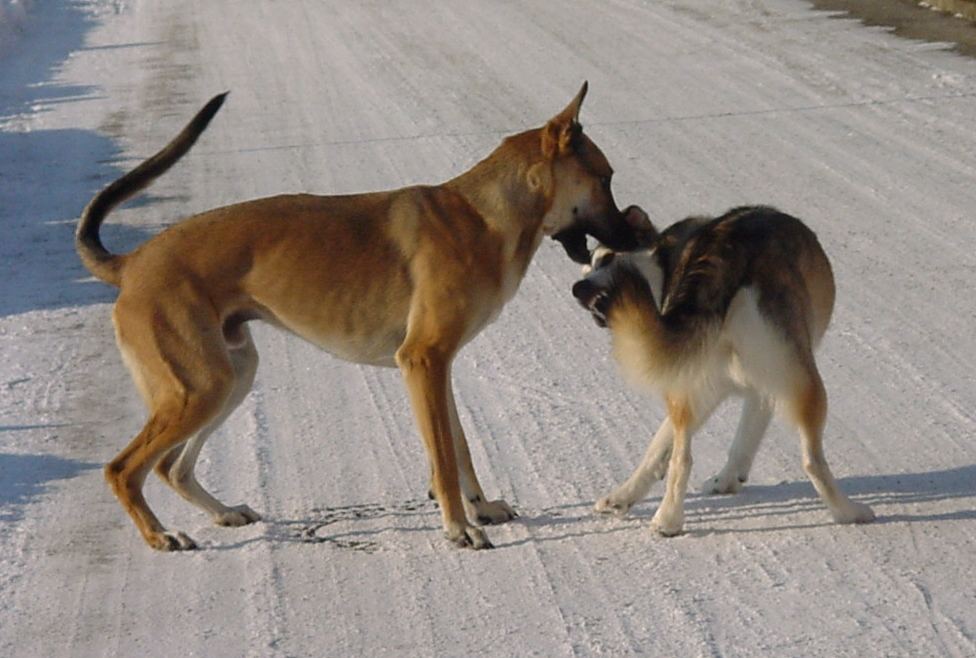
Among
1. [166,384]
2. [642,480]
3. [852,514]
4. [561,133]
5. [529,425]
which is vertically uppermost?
[561,133]

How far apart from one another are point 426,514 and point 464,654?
1.32m

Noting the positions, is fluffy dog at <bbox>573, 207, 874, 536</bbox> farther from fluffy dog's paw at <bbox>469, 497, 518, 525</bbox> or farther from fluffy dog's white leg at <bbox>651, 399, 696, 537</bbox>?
fluffy dog's paw at <bbox>469, 497, 518, 525</bbox>

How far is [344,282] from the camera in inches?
243

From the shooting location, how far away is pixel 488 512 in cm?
618

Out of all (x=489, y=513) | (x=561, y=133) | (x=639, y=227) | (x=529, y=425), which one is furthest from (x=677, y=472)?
(x=529, y=425)

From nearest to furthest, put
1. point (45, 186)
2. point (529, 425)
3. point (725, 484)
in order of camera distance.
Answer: point (725, 484)
point (529, 425)
point (45, 186)

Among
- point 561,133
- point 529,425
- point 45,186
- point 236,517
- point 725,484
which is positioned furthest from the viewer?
point 45,186

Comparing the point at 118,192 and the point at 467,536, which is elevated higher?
the point at 118,192

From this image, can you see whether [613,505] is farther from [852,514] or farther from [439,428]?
[852,514]

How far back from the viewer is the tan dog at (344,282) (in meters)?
5.94

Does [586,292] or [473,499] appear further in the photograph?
[473,499]

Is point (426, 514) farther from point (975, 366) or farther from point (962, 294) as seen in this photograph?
point (962, 294)

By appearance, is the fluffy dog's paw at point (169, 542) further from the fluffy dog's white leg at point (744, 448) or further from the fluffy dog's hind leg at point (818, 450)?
the fluffy dog's hind leg at point (818, 450)

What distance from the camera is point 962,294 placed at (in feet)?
28.6
